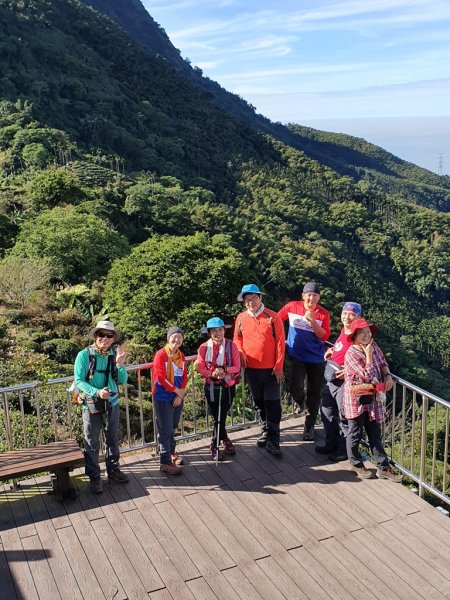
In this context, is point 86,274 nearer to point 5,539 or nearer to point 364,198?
point 5,539

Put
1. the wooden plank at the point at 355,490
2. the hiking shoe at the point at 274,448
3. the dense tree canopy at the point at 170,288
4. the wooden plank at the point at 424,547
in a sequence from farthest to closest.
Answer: the dense tree canopy at the point at 170,288, the hiking shoe at the point at 274,448, the wooden plank at the point at 355,490, the wooden plank at the point at 424,547

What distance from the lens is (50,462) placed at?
466 cm

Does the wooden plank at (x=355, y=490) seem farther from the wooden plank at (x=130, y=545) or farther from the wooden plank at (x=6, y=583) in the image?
the wooden plank at (x=6, y=583)

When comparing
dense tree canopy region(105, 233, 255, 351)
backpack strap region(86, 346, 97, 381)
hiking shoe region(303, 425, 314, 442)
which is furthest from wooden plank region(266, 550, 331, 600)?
dense tree canopy region(105, 233, 255, 351)

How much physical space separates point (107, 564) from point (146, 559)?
28 centimetres

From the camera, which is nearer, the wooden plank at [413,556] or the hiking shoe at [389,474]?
the wooden plank at [413,556]

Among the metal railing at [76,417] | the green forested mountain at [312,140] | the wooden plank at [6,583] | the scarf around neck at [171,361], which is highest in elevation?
the green forested mountain at [312,140]

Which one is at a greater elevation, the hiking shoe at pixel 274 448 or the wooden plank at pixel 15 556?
the hiking shoe at pixel 274 448

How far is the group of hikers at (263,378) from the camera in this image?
4.90 meters

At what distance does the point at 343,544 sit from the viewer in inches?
168

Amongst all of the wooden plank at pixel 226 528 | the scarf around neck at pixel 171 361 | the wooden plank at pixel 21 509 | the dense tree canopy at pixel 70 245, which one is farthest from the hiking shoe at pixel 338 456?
the dense tree canopy at pixel 70 245

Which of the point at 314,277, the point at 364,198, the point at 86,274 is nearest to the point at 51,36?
the point at 364,198

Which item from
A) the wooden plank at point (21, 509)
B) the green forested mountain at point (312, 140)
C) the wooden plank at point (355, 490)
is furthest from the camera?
the green forested mountain at point (312, 140)

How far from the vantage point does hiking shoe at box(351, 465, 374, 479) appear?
204 inches
